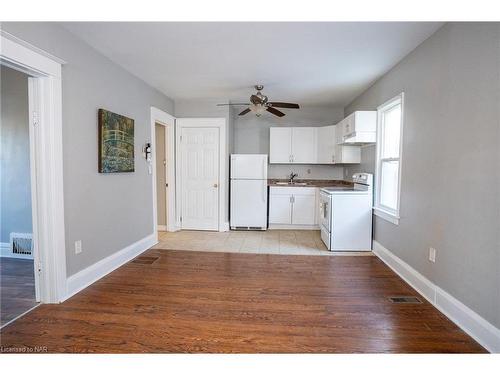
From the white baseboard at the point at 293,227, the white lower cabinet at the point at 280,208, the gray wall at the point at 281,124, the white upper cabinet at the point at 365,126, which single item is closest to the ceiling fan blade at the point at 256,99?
the white upper cabinet at the point at 365,126

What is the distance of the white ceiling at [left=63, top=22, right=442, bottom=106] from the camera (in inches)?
88.7

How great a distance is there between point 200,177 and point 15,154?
259 cm

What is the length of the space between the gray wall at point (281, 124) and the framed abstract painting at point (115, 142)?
2723 millimetres

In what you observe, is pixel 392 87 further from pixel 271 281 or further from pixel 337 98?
pixel 271 281

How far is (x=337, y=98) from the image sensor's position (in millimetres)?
4641

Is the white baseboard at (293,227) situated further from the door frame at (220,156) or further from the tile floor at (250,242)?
the door frame at (220,156)

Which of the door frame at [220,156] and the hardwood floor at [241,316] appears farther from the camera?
the door frame at [220,156]

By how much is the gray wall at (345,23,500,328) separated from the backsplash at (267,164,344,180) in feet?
9.01

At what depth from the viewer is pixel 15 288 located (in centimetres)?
247

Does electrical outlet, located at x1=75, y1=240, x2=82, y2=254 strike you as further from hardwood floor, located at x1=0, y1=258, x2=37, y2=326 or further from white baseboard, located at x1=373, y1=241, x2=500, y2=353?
white baseboard, located at x1=373, y1=241, x2=500, y2=353

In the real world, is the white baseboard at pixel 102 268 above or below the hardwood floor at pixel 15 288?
above

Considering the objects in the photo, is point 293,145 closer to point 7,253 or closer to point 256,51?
point 256,51

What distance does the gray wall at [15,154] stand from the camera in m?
3.19
